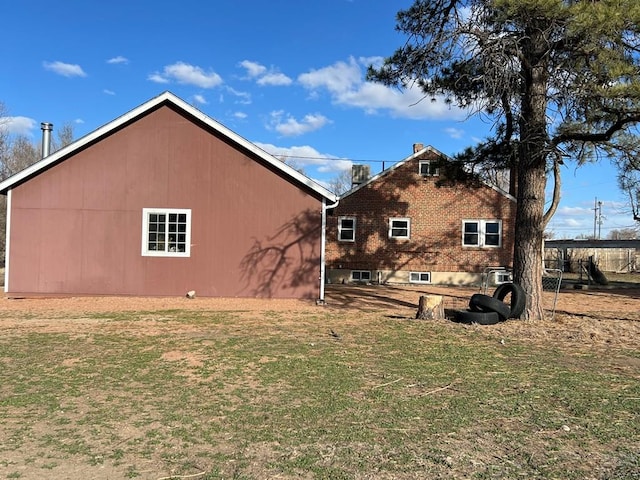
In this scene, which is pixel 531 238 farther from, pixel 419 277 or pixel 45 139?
pixel 45 139

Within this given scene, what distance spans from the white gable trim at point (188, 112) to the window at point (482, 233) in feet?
31.0

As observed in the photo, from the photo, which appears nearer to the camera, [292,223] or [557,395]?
[557,395]

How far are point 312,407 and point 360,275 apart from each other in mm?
17208

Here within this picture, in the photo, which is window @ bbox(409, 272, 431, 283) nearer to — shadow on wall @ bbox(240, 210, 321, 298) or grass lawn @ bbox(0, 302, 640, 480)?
shadow on wall @ bbox(240, 210, 321, 298)

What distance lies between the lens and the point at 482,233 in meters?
21.8

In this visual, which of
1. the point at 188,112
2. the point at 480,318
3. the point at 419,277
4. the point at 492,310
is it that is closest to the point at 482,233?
the point at 419,277

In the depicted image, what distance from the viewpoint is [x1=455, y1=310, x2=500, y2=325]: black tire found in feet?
35.5

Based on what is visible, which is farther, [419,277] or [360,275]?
[360,275]

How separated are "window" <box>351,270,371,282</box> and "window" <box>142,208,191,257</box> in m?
9.40

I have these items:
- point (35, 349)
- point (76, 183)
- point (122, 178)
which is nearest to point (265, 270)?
point (122, 178)

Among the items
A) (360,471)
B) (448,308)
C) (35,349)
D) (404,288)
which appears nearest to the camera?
(360,471)

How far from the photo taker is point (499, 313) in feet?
36.1

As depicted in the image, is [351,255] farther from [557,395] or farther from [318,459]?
[318,459]

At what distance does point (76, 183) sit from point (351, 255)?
449 inches
